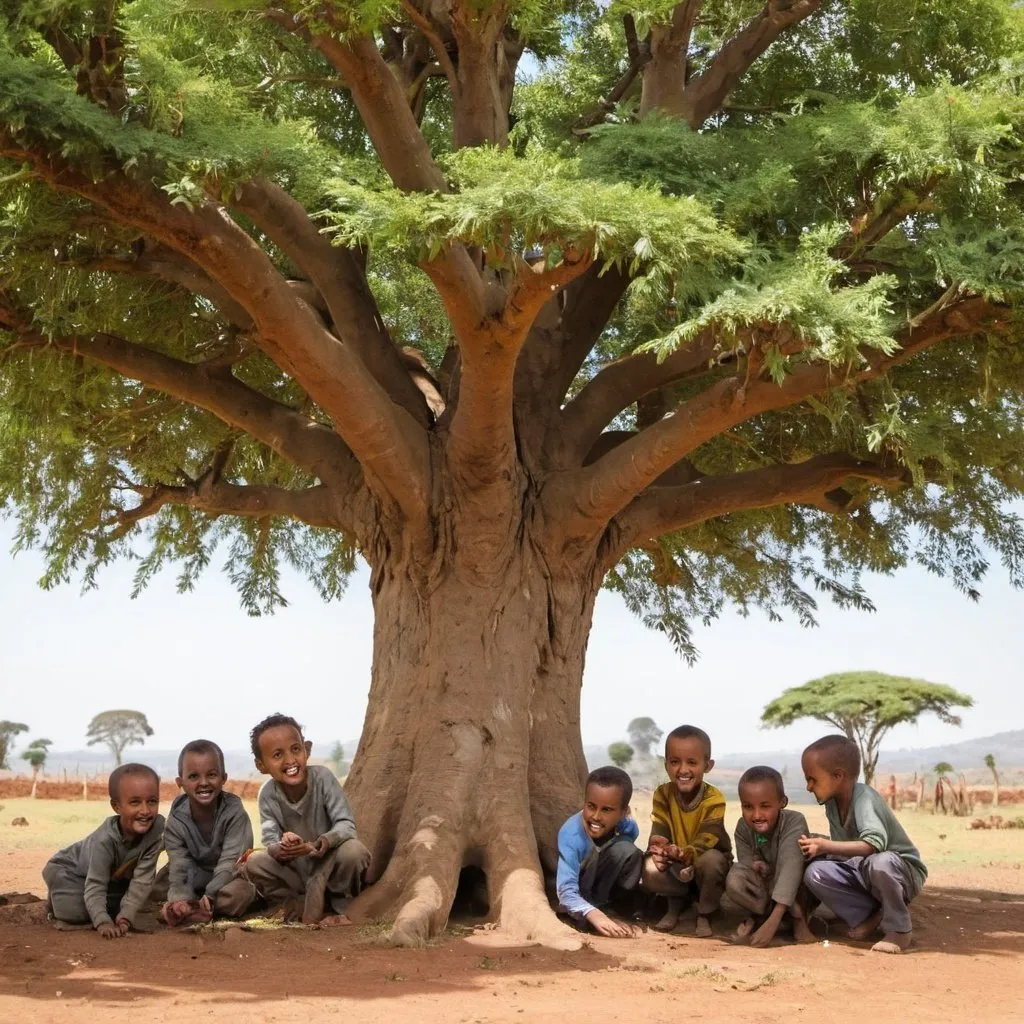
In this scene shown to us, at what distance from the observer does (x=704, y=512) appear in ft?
30.1

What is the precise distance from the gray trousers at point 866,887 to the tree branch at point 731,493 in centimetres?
302

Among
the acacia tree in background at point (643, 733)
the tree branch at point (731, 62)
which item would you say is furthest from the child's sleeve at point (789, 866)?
the acacia tree in background at point (643, 733)

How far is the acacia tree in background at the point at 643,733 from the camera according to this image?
85.8 m

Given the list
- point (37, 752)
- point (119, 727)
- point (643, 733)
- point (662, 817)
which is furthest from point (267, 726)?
point (643, 733)

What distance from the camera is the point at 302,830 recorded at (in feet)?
22.7

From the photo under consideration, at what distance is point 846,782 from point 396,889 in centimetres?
246

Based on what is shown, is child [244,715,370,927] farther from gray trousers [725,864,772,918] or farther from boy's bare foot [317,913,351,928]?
gray trousers [725,864,772,918]

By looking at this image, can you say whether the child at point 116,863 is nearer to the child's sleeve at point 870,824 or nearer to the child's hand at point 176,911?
the child's hand at point 176,911

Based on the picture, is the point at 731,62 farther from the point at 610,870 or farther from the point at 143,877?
the point at 143,877

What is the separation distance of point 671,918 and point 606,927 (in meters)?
0.67

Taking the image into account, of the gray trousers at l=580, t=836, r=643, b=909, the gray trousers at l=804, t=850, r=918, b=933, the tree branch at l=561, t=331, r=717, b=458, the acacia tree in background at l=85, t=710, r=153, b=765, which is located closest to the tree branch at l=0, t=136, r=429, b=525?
the tree branch at l=561, t=331, r=717, b=458

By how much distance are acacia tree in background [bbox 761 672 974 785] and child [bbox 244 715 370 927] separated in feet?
85.4

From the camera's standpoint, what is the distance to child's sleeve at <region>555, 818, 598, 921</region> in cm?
676

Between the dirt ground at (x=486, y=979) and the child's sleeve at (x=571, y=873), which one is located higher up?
the child's sleeve at (x=571, y=873)
